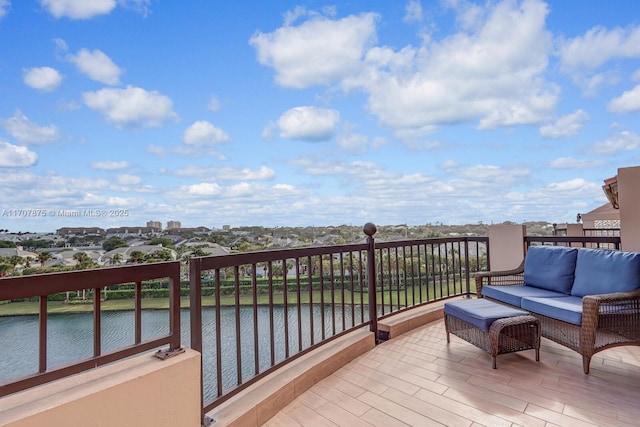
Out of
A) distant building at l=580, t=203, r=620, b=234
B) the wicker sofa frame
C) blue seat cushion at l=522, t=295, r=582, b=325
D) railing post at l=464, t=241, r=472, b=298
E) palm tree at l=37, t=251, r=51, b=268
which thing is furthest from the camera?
distant building at l=580, t=203, r=620, b=234

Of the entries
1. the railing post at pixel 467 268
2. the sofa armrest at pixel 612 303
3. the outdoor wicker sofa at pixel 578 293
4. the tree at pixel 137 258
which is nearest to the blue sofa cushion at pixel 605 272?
the outdoor wicker sofa at pixel 578 293

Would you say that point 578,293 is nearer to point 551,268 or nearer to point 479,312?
point 551,268

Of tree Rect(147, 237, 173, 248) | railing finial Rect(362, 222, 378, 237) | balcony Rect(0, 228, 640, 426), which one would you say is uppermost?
railing finial Rect(362, 222, 378, 237)

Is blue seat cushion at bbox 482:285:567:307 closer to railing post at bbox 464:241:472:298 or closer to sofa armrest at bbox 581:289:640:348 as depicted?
sofa armrest at bbox 581:289:640:348

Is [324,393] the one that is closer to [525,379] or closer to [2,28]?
[525,379]

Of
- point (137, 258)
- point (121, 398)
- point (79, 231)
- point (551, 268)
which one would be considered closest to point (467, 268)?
point (551, 268)

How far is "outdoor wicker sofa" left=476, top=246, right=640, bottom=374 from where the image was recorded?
2621mm

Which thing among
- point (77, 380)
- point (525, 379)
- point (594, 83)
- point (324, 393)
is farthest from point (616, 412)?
point (594, 83)

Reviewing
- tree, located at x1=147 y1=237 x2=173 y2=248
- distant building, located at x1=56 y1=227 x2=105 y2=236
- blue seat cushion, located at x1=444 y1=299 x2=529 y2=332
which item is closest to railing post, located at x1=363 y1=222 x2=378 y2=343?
blue seat cushion, located at x1=444 y1=299 x2=529 y2=332

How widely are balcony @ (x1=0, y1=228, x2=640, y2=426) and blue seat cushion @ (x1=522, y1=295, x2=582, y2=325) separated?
1.33ft

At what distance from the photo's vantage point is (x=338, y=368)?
2.86m

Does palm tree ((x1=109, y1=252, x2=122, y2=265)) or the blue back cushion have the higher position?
palm tree ((x1=109, y1=252, x2=122, y2=265))

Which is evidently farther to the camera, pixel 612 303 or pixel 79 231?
pixel 79 231

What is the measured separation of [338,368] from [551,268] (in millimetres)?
2636
